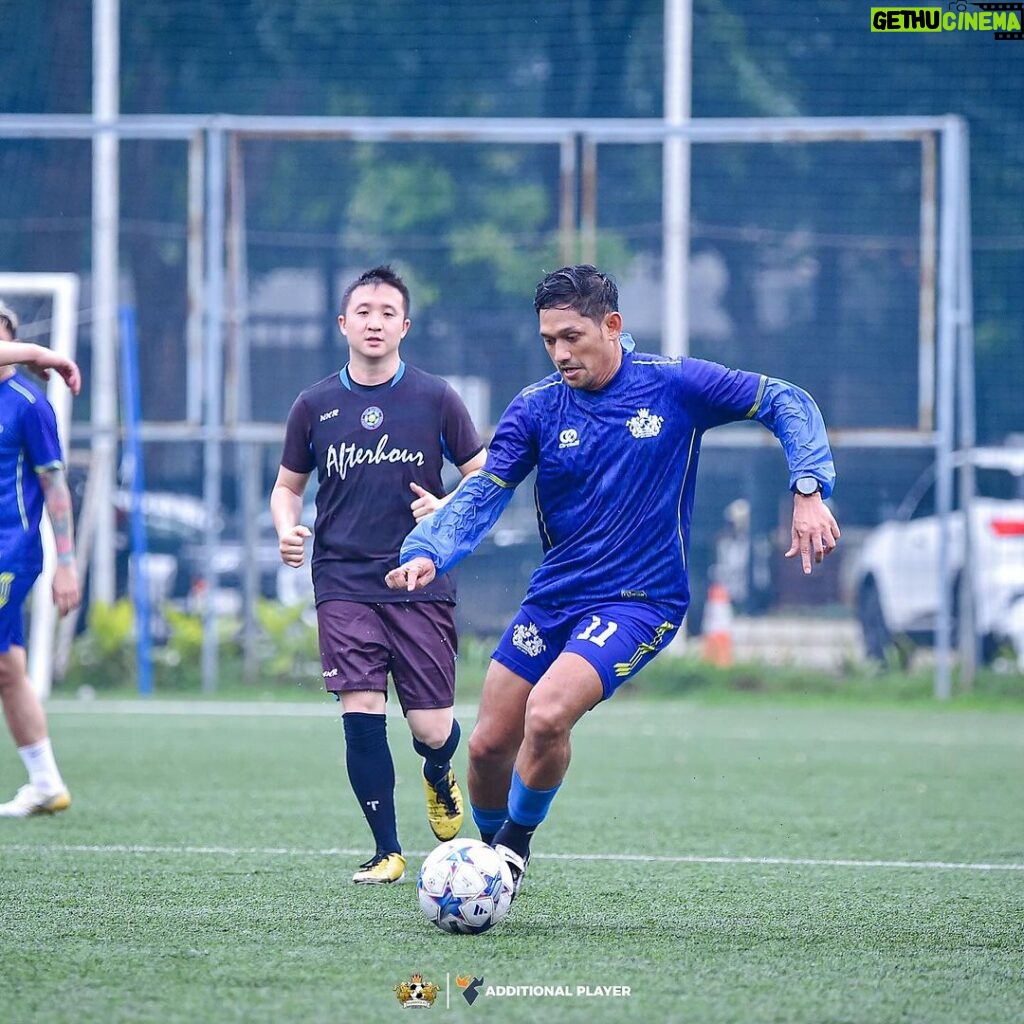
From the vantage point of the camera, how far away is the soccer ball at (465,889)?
4.78m

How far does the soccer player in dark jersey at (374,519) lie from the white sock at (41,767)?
1.86 metres

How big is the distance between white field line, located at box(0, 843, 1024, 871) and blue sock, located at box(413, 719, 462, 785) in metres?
0.38

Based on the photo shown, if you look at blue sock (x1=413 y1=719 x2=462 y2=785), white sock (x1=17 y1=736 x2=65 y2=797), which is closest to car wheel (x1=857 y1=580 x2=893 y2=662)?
white sock (x1=17 y1=736 x2=65 y2=797)

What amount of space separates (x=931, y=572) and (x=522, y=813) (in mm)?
9929

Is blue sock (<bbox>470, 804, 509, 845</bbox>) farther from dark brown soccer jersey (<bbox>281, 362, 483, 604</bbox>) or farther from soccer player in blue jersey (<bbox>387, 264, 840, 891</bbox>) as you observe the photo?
dark brown soccer jersey (<bbox>281, 362, 483, 604</bbox>)

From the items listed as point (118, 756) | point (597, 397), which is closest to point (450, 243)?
point (118, 756)

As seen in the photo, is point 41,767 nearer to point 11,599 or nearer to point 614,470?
point 11,599

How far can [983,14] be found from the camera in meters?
15.9

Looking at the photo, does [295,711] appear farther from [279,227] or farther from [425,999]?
[425,999]

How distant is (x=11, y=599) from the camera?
7.14 metres

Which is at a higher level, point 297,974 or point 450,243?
point 450,243

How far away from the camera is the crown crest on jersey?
5.27m

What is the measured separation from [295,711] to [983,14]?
8700 millimetres

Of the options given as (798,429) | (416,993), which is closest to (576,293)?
(798,429)
